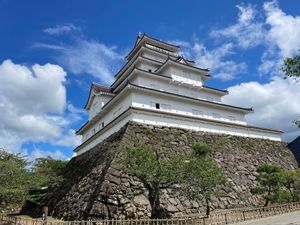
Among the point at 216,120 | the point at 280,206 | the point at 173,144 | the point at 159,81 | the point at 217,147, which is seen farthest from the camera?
the point at 159,81

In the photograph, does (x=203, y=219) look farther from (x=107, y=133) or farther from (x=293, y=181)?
(x=107, y=133)

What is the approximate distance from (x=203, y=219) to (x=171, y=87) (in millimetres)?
13319

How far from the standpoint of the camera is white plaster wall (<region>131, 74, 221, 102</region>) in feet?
71.3

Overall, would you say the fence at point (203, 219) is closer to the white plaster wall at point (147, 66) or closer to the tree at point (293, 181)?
the tree at point (293, 181)

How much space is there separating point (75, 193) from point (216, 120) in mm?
11679

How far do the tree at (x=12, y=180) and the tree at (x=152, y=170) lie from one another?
6133 millimetres

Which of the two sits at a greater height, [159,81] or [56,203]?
[159,81]

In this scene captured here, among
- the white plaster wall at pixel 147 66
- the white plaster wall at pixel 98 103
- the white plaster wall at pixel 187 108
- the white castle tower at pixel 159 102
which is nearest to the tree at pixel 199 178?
the white castle tower at pixel 159 102

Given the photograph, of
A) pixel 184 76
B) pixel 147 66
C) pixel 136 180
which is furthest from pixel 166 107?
pixel 136 180

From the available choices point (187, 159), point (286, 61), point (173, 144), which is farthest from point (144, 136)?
point (286, 61)

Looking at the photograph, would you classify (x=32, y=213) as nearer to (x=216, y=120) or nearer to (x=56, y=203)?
(x=56, y=203)

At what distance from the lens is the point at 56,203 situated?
17.4 metres

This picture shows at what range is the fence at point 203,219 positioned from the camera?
35.4 feet

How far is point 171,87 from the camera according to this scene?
22922mm
